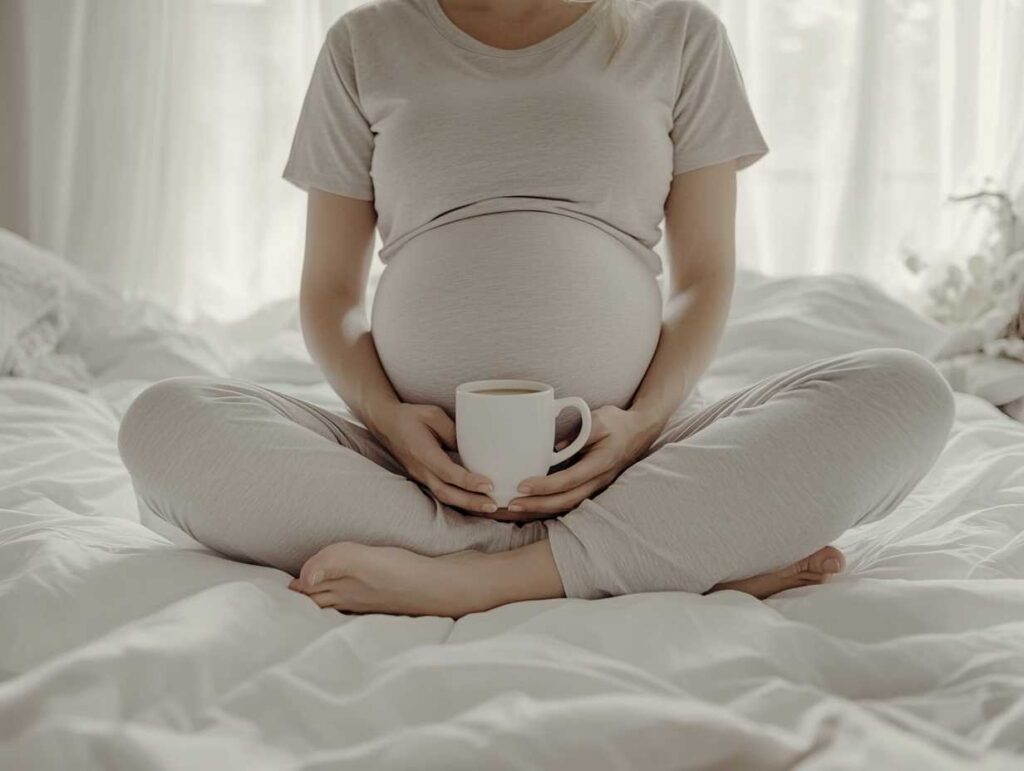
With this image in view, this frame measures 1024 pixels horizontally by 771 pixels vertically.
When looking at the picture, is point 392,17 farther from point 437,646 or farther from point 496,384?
point 437,646

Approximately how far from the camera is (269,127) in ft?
8.64

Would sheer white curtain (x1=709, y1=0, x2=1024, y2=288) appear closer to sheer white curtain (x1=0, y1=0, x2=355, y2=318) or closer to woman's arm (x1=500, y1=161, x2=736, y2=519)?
sheer white curtain (x1=0, y1=0, x2=355, y2=318)

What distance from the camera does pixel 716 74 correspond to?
1.20 metres

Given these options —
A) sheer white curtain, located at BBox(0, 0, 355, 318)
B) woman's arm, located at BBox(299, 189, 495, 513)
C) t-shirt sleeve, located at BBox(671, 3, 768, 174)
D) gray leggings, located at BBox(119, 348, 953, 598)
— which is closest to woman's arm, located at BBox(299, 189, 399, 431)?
woman's arm, located at BBox(299, 189, 495, 513)

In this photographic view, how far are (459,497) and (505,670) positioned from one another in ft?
0.84

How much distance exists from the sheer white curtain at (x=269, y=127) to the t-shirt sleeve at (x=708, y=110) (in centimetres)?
146

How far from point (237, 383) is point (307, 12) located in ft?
6.17

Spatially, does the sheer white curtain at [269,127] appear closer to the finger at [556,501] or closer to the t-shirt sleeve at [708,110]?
the t-shirt sleeve at [708,110]

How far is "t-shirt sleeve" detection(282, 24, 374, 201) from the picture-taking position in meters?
1.22

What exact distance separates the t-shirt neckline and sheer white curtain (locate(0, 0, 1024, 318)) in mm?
1506

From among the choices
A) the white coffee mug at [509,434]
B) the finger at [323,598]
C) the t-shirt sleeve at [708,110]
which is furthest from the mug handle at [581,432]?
the t-shirt sleeve at [708,110]

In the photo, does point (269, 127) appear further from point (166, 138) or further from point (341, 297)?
point (341, 297)

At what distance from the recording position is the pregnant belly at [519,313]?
102 centimetres

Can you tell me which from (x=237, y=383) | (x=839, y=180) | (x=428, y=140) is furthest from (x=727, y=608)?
(x=839, y=180)
